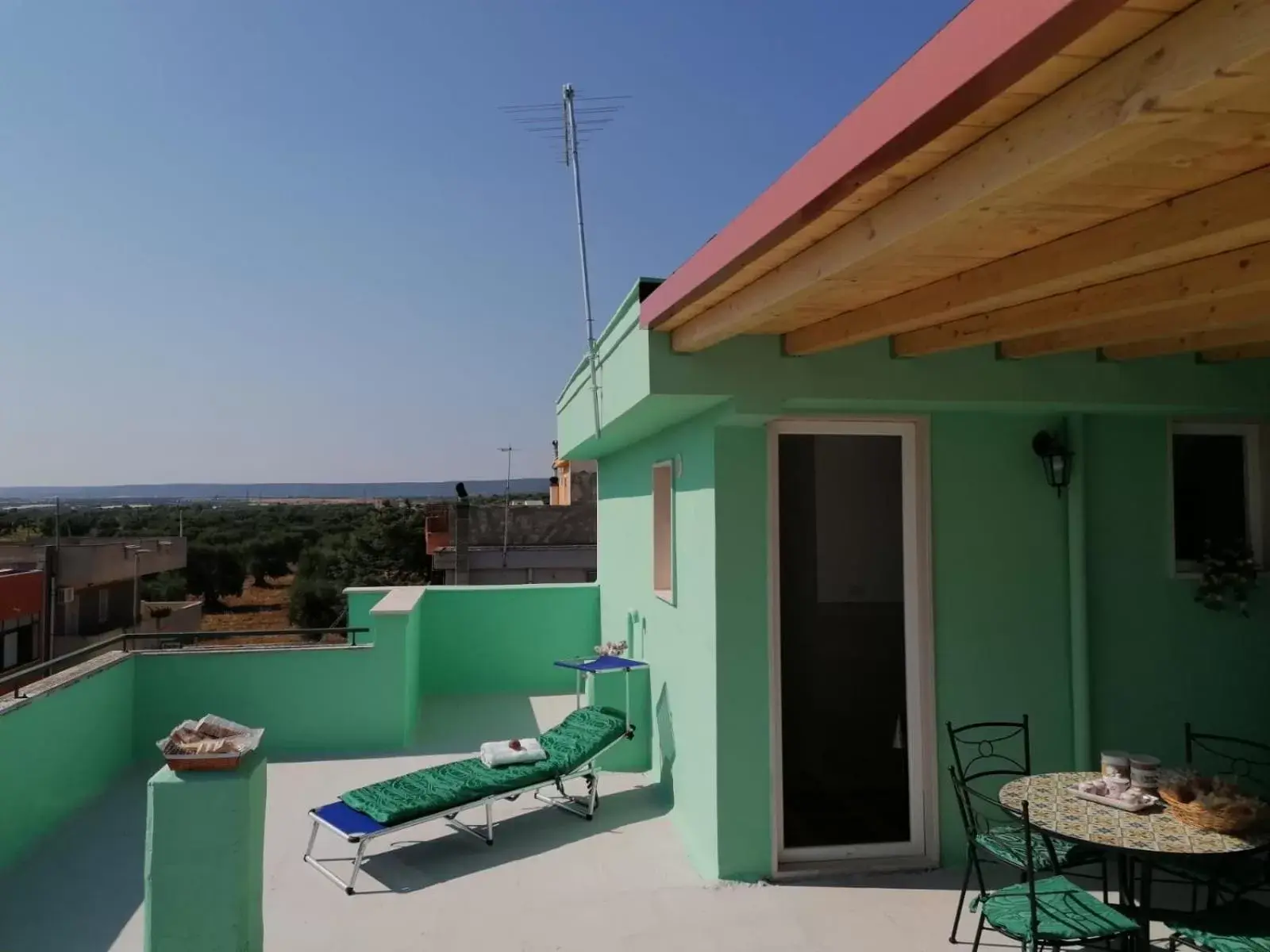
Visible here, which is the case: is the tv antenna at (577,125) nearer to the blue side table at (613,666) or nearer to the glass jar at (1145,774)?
the blue side table at (613,666)

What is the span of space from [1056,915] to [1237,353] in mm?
3445

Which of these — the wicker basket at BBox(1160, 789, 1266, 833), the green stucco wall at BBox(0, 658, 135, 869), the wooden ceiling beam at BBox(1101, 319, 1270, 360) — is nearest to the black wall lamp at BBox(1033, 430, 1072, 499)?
the wooden ceiling beam at BBox(1101, 319, 1270, 360)

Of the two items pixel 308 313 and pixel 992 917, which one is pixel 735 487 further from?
pixel 308 313

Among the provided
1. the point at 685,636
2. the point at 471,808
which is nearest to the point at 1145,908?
the point at 685,636

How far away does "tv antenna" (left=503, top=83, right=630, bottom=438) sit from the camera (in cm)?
746

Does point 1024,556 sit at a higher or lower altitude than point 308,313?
lower

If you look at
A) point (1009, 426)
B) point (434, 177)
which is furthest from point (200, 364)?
point (1009, 426)

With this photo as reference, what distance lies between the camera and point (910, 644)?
17.5ft

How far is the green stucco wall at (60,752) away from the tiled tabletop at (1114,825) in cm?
589

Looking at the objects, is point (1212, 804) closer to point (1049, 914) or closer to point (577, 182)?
point (1049, 914)

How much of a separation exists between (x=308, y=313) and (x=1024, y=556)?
572 inches

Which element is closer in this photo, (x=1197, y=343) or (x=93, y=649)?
(x=1197, y=343)

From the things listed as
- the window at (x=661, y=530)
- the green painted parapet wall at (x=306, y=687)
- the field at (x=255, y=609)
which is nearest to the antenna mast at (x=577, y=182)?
the window at (x=661, y=530)

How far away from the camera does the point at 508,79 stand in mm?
8672
